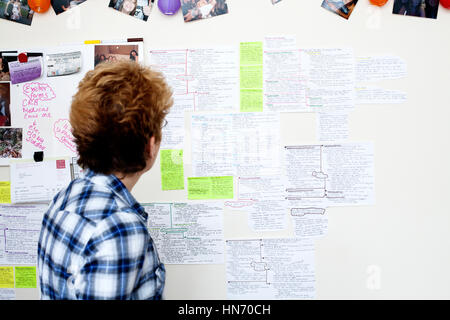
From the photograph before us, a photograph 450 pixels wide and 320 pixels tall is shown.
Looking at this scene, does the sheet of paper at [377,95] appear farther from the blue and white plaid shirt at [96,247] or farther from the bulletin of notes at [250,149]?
the blue and white plaid shirt at [96,247]

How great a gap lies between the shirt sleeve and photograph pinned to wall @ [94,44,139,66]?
721mm

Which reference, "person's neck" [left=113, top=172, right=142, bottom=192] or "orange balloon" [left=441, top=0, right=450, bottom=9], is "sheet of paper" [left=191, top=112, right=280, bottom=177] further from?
"orange balloon" [left=441, top=0, right=450, bottom=9]

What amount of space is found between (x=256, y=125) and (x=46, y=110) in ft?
2.50

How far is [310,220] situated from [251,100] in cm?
48

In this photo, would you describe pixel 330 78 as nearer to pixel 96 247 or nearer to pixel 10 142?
pixel 96 247

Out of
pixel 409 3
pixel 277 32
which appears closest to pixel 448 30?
pixel 409 3

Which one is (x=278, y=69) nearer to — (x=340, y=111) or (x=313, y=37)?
(x=313, y=37)

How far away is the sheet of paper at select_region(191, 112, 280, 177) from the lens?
1.13 meters

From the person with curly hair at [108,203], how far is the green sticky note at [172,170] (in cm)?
43

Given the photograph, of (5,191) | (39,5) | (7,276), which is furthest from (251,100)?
(7,276)

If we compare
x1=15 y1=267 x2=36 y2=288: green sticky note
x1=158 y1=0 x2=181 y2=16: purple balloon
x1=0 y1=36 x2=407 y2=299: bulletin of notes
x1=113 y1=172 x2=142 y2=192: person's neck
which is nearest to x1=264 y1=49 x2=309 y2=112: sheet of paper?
x1=0 y1=36 x2=407 y2=299: bulletin of notes

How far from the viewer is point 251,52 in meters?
1.12

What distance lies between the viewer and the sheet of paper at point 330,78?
112 centimetres
